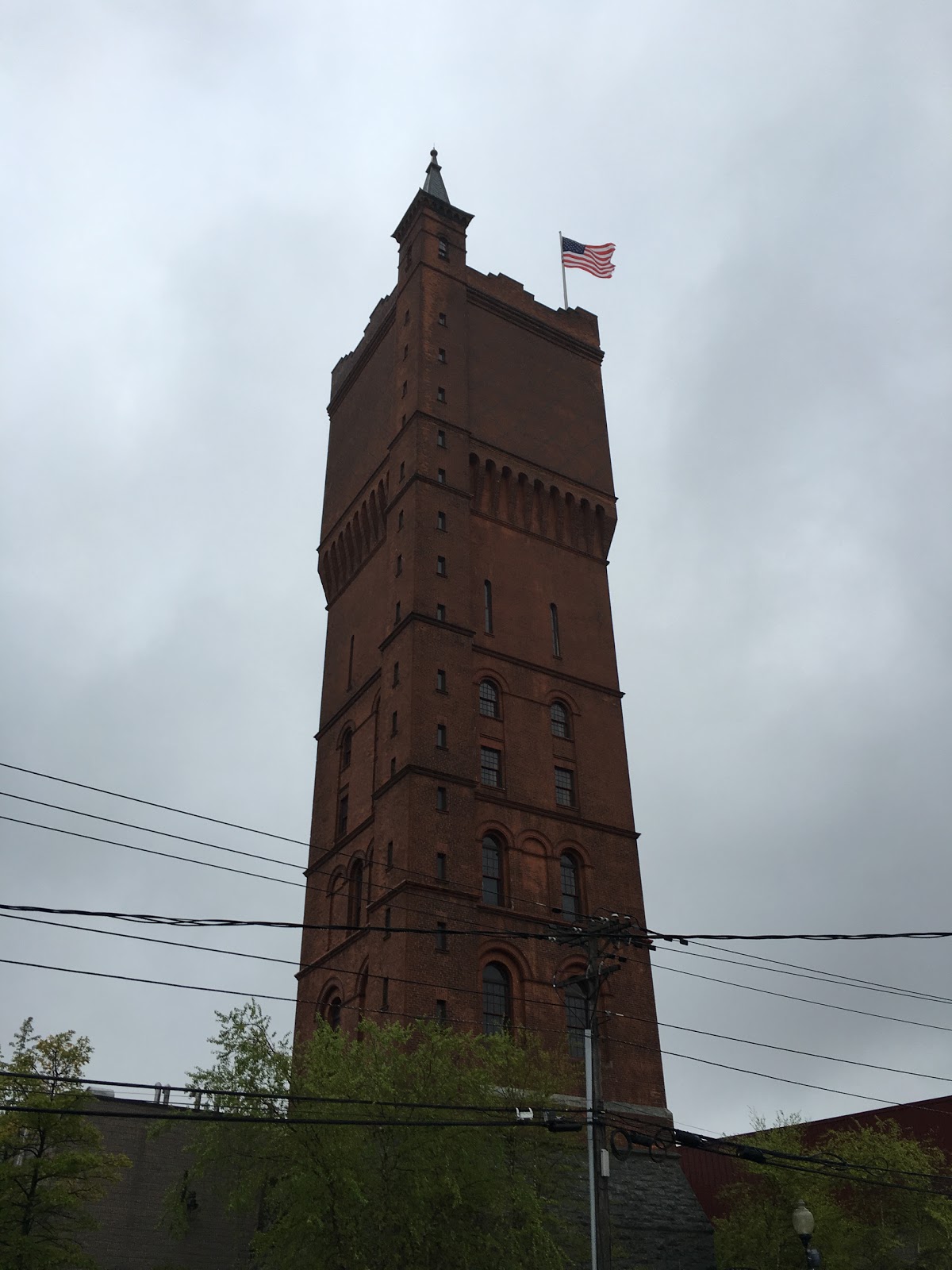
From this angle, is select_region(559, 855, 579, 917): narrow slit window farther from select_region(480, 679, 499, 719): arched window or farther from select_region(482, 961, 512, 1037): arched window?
select_region(480, 679, 499, 719): arched window

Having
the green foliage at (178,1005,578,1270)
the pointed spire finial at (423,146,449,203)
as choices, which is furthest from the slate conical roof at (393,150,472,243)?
the green foliage at (178,1005,578,1270)

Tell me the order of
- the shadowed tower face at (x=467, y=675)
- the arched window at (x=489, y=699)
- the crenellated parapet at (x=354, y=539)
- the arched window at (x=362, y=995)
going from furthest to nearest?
the crenellated parapet at (x=354, y=539), the arched window at (x=489, y=699), the shadowed tower face at (x=467, y=675), the arched window at (x=362, y=995)

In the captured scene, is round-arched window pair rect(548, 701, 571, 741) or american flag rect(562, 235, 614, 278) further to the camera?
american flag rect(562, 235, 614, 278)

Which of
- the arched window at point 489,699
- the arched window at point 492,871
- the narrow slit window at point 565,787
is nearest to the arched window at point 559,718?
the narrow slit window at point 565,787

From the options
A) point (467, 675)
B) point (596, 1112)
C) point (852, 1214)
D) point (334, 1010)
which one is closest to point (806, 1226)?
point (596, 1112)

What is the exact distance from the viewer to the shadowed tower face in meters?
45.6

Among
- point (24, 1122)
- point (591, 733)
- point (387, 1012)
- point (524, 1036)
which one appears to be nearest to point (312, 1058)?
point (24, 1122)

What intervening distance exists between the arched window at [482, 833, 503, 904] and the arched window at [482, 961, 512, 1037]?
2661 mm

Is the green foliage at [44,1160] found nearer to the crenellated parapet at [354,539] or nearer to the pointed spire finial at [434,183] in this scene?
the crenellated parapet at [354,539]

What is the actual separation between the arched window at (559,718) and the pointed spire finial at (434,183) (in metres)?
29.3

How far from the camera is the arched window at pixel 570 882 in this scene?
4956 centimetres

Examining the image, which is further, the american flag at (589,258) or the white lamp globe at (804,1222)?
the american flag at (589,258)

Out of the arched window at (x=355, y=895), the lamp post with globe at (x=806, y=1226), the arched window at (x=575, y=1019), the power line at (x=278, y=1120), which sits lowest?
the lamp post with globe at (x=806, y=1226)

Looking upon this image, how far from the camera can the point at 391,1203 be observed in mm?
26312
